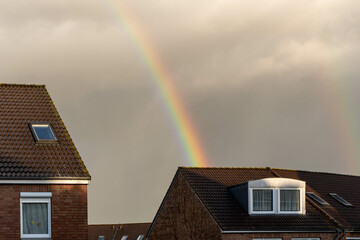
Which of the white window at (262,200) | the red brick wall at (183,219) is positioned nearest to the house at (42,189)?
the red brick wall at (183,219)

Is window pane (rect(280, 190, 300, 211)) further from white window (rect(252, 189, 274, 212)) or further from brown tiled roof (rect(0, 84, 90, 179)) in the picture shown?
brown tiled roof (rect(0, 84, 90, 179))

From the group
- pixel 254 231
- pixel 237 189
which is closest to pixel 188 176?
pixel 237 189

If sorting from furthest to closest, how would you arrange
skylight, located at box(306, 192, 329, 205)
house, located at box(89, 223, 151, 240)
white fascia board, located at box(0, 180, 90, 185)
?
house, located at box(89, 223, 151, 240)
skylight, located at box(306, 192, 329, 205)
white fascia board, located at box(0, 180, 90, 185)

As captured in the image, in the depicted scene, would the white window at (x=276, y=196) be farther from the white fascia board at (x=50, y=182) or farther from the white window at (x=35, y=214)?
the white window at (x=35, y=214)

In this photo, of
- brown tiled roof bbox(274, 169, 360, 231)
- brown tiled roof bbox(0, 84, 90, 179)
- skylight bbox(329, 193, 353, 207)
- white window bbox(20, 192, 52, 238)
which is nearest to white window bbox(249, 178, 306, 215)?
brown tiled roof bbox(274, 169, 360, 231)

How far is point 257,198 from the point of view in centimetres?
4466

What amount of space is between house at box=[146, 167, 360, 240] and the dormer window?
45.1 ft

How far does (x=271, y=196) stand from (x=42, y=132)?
1792 centimetres

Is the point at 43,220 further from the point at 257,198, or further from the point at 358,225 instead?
the point at 358,225

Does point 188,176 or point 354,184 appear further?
point 354,184

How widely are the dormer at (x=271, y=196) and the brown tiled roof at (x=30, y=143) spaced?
15334 mm

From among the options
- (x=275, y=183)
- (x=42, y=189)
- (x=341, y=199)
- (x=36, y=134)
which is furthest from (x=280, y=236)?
(x=42, y=189)

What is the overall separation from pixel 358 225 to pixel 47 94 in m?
23.2

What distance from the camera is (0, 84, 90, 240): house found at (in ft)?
97.7
